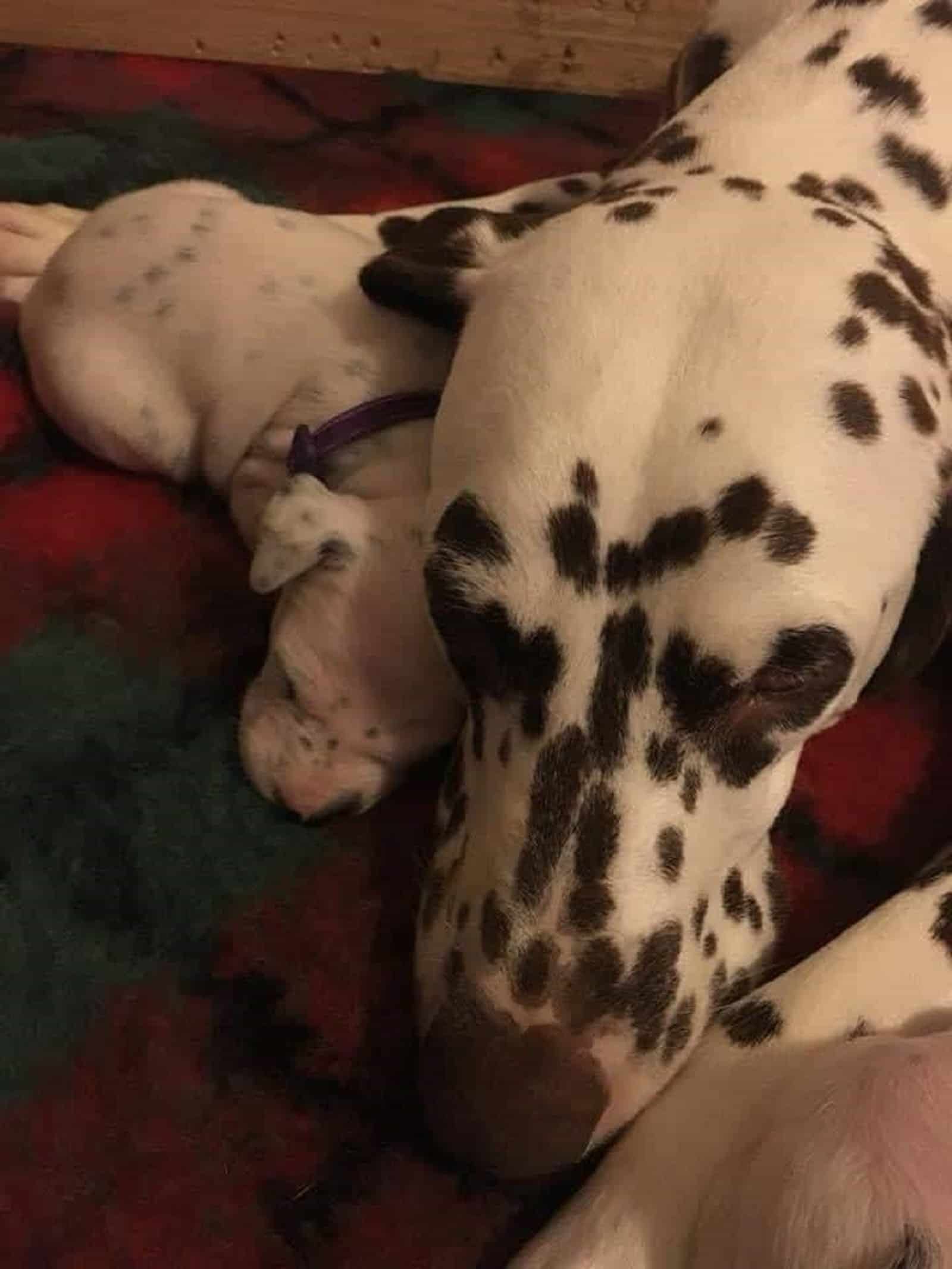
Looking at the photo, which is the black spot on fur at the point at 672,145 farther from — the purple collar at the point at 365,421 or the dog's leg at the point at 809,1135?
the dog's leg at the point at 809,1135

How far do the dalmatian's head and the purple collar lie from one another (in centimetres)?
38

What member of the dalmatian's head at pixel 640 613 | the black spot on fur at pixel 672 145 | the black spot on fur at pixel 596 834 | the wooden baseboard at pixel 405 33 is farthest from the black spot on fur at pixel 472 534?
the wooden baseboard at pixel 405 33

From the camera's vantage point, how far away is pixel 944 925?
→ 5.55 feet

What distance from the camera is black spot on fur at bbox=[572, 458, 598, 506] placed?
4.96ft

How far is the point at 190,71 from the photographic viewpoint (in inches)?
127

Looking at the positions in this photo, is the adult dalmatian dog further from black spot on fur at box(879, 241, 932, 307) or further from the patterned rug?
the patterned rug

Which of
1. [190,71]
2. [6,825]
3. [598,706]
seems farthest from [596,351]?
[190,71]

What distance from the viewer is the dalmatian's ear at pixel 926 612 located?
1682 mm

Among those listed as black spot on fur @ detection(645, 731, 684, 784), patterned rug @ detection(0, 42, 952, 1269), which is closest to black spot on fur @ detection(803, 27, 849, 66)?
patterned rug @ detection(0, 42, 952, 1269)

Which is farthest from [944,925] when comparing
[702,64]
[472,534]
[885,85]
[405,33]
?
[405,33]

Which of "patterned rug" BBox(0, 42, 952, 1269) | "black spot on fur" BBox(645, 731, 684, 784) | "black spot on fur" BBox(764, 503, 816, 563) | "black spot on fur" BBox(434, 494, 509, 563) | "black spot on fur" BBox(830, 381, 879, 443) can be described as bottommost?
"patterned rug" BBox(0, 42, 952, 1269)

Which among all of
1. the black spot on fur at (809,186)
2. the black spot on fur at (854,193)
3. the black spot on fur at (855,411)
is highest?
the black spot on fur at (854,193)

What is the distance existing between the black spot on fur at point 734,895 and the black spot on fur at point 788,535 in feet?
1.13

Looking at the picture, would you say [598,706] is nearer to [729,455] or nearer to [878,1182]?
→ [729,455]
